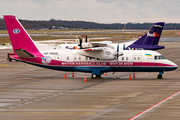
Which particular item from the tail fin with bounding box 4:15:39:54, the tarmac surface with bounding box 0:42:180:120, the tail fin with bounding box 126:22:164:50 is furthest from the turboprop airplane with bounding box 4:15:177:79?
the tail fin with bounding box 126:22:164:50

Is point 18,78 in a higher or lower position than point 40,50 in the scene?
lower

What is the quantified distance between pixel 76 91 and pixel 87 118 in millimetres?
9763

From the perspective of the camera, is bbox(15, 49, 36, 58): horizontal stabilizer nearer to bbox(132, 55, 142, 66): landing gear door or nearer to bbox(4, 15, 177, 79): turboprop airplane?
bbox(4, 15, 177, 79): turboprop airplane

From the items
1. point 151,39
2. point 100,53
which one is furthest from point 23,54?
point 151,39

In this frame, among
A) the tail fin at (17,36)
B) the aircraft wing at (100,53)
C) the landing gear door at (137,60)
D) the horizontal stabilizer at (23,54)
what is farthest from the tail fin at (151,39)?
the horizontal stabilizer at (23,54)

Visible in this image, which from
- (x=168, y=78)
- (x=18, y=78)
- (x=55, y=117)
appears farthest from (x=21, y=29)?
(x=55, y=117)

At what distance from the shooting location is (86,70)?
36469 millimetres

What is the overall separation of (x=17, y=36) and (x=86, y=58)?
26.6 feet

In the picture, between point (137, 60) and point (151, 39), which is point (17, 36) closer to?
point (137, 60)

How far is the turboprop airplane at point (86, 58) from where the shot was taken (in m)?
35.9

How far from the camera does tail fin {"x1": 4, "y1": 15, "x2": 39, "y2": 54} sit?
36375 mm

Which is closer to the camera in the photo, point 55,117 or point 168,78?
point 55,117

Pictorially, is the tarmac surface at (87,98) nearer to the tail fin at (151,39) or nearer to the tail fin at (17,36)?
the tail fin at (17,36)

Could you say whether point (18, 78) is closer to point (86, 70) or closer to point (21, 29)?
point (21, 29)
